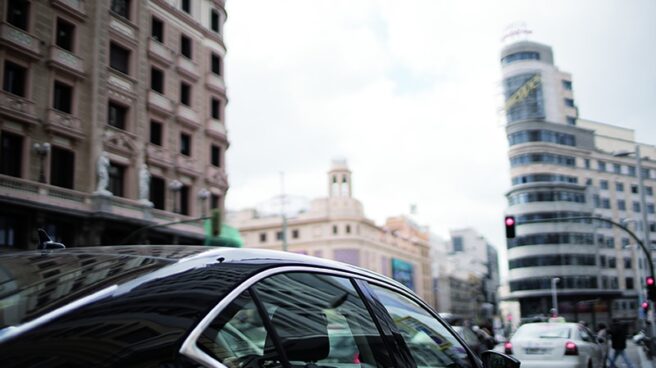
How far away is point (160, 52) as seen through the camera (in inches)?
1169

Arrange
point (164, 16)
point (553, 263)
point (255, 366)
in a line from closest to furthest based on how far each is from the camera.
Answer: point (255, 366) → point (164, 16) → point (553, 263)

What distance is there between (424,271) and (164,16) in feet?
294

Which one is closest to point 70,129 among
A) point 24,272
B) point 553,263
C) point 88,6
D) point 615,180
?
point 88,6

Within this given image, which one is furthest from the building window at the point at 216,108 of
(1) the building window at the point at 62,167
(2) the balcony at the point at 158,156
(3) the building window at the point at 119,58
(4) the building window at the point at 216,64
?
→ (1) the building window at the point at 62,167

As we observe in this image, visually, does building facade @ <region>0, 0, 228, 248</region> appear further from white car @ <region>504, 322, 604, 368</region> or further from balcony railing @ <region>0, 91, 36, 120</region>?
white car @ <region>504, 322, 604, 368</region>

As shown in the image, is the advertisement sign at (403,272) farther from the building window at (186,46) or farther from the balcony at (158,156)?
the balcony at (158,156)

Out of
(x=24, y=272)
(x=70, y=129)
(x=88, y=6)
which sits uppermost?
(x=88, y=6)

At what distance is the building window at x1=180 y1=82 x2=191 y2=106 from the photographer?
31625mm

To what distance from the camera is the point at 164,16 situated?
30656 mm

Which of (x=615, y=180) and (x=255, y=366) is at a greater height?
(x=615, y=180)

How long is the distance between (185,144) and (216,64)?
557 centimetres

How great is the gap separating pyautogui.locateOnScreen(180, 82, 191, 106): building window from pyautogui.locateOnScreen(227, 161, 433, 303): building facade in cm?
4807

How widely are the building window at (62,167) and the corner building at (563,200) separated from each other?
58.6 m

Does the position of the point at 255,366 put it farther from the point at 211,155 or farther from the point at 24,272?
the point at 211,155
